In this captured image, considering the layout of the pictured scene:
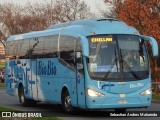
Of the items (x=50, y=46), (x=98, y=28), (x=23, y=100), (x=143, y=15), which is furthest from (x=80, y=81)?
(x=143, y=15)

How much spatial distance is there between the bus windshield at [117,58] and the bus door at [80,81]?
373 millimetres

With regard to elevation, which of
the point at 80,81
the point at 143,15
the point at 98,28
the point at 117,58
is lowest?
the point at 80,81

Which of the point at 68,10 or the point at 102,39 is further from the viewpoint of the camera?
the point at 68,10

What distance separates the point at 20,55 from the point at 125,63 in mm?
8506

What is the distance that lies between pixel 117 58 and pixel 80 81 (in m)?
1.46

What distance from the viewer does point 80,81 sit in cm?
1736

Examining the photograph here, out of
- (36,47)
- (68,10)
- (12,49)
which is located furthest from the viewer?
(68,10)

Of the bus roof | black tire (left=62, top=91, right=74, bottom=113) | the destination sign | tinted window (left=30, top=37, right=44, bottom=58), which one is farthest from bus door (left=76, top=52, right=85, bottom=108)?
tinted window (left=30, top=37, right=44, bottom=58)

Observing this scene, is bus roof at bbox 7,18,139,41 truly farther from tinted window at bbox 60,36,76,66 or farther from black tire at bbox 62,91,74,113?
black tire at bbox 62,91,74,113

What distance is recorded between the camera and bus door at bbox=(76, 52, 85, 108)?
1717 centimetres

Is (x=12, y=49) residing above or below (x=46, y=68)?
above

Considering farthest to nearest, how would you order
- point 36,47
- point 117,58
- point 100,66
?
point 36,47 < point 117,58 < point 100,66

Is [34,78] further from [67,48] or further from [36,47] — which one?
[67,48]

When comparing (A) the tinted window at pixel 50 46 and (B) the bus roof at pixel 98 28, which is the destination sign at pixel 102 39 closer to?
(B) the bus roof at pixel 98 28
